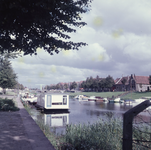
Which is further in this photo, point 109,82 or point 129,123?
point 109,82

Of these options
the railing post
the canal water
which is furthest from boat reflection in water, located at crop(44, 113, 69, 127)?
the railing post

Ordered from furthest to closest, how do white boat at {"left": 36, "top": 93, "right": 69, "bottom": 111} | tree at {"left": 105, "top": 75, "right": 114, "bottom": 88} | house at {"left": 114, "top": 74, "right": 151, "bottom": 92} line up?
tree at {"left": 105, "top": 75, "right": 114, "bottom": 88}
house at {"left": 114, "top": 74, "right": 151, "bottom": 92}
white boat at {"left": 36, "top": 93, "right": 69, "bottom": 111}

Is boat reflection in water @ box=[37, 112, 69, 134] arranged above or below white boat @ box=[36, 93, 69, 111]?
below

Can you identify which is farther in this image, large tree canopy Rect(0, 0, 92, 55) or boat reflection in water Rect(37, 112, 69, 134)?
boat reflection in water Rect(37, 112, 69, 134)

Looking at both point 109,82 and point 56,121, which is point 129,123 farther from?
point 109,82

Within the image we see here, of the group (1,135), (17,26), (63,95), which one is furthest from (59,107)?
(17,26)

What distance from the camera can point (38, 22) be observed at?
6.37 meters

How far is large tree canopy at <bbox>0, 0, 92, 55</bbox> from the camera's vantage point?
18.7 feet

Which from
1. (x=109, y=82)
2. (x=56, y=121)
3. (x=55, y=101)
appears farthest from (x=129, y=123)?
(x=109, y=82)

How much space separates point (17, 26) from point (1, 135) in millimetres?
4284

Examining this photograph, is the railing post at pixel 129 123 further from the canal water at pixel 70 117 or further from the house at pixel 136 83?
the house at pixel 136 83

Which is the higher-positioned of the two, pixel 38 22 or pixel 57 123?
pixel 38 22

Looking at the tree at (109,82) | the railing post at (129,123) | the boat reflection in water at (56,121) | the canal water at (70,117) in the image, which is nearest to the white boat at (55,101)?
the canal water at (70,117)

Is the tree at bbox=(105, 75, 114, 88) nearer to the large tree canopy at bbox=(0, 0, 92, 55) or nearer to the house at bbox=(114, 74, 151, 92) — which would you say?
the house at bbox=(114, 74, 151, 92)
